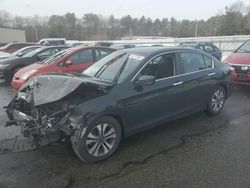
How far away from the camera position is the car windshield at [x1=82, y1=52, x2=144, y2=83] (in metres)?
3.78

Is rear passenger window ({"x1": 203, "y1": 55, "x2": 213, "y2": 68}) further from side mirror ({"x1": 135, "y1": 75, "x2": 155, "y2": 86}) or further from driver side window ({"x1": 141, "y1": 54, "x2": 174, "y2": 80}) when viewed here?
side mirror ({"x1": 135, "y1": 75, "x2": 155, "y2": 86})

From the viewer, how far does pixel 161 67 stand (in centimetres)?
415

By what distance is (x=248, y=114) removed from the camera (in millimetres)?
5391

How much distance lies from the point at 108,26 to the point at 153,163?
80.5 m

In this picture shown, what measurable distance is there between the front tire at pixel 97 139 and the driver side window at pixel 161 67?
1.05m

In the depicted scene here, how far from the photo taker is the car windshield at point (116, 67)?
3.78 meters

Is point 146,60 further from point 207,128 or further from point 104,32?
point 104,32

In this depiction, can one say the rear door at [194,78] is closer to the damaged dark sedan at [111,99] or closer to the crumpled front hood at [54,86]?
the damaged dark sedan at [111,99]

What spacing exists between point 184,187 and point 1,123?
4008 mm

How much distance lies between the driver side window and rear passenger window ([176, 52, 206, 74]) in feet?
0.57

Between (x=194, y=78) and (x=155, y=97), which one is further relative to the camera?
(x=194, y=78)

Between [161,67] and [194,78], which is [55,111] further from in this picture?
[194,78]

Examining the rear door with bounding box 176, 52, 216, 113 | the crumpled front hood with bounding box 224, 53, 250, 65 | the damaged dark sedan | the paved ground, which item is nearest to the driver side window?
the damaged dark sedan

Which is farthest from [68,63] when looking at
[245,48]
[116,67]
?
[245,48]
